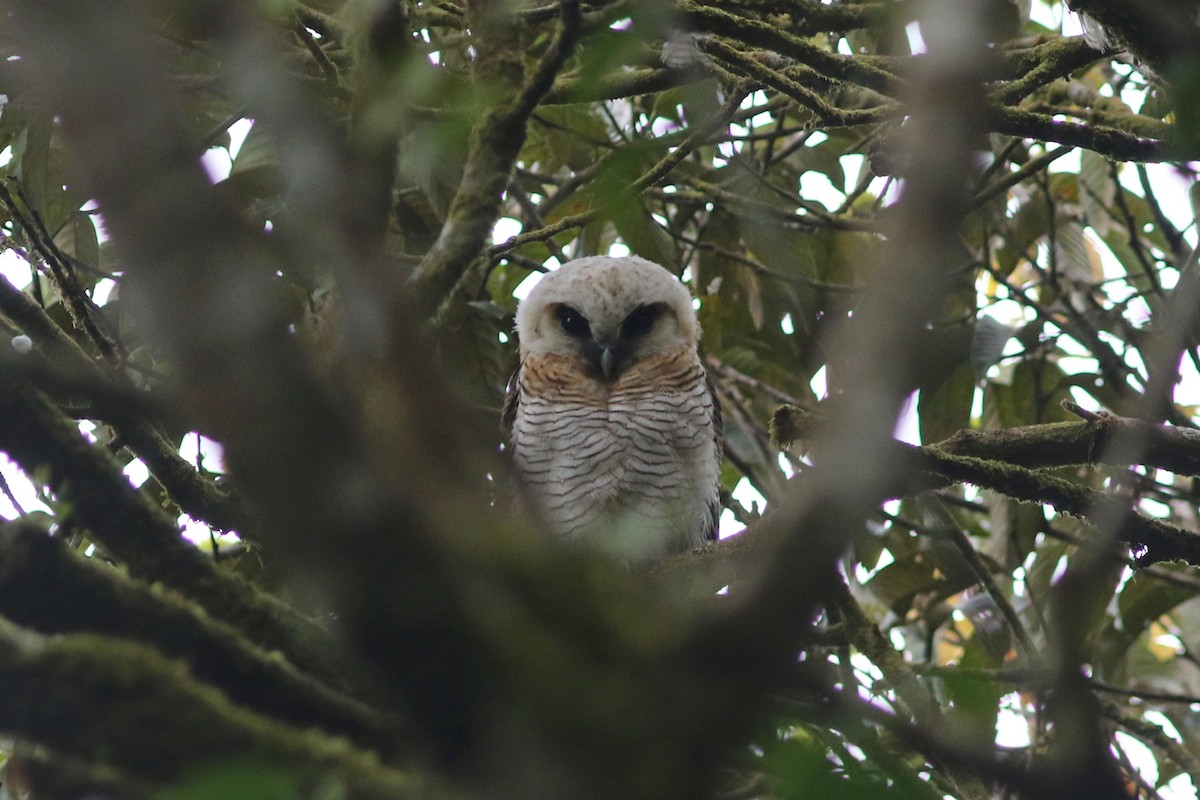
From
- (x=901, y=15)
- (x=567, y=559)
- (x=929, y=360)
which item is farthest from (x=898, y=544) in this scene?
(x=567, y=559)

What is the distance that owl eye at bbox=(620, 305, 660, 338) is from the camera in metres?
5.27

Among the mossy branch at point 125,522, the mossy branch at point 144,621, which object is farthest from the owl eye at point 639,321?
the mossy branch at point 144,621

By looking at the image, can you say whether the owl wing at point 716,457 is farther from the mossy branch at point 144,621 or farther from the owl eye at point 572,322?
the mossy branch at point 144,621

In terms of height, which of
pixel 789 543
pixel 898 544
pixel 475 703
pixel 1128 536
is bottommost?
pixel 475 703

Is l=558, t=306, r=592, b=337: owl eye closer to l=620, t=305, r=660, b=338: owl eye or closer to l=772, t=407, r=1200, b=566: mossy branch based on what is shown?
l=620, t=305, r=660, b=338: owl eye

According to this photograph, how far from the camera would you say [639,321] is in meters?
5.30

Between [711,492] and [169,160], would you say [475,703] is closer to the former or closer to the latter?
[169,160]

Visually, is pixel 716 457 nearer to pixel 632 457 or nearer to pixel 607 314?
pixel 632 457

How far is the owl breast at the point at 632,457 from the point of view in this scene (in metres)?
4.90

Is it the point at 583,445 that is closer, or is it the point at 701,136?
the point at 701,136

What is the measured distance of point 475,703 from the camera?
1062 millimetres

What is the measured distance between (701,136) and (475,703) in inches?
110

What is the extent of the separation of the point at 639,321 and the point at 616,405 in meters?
0.47

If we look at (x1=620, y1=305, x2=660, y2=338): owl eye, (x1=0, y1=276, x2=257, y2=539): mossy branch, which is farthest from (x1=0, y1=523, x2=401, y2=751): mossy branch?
(x1=620, y1=305, x2=660, y2=338): owl eye
